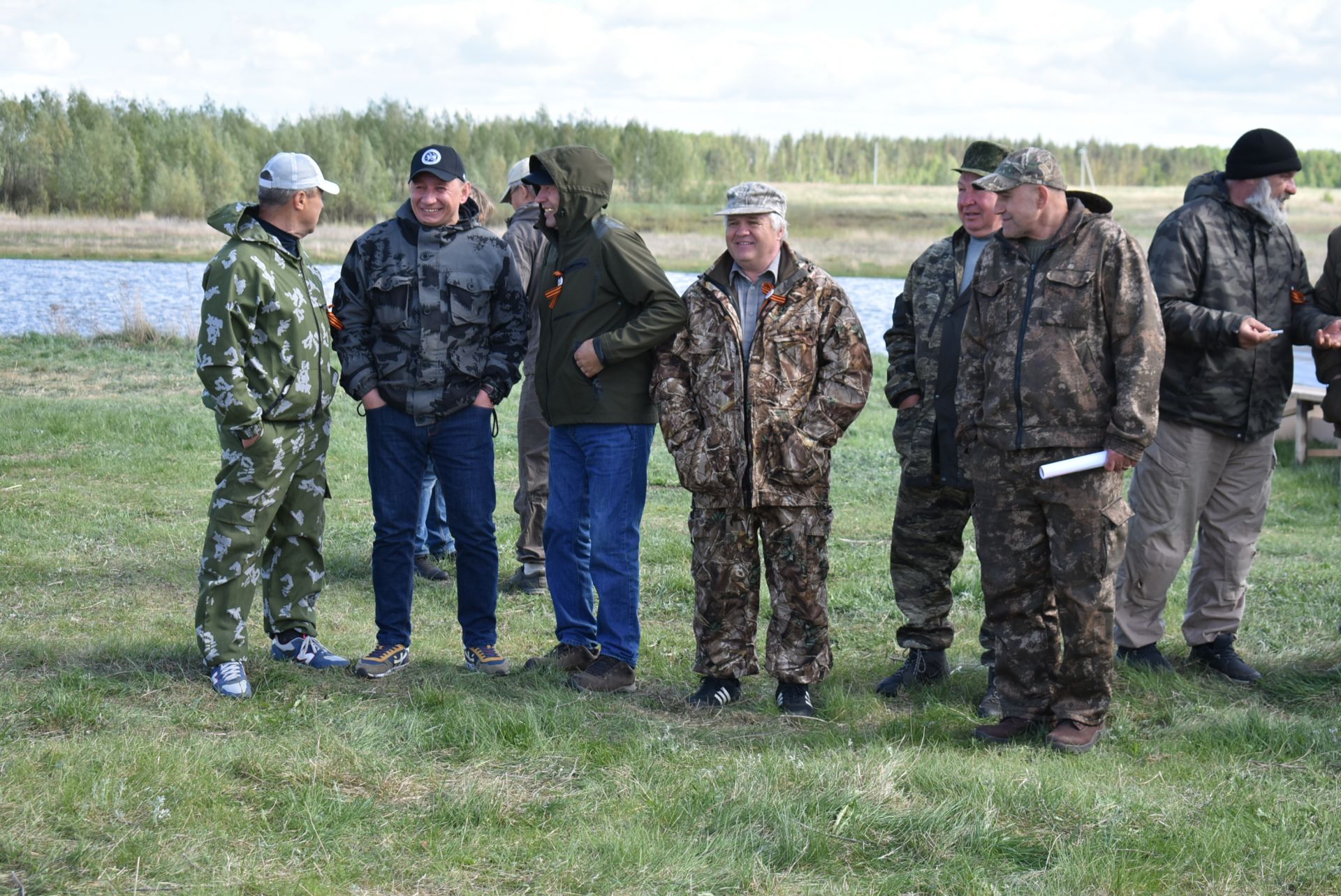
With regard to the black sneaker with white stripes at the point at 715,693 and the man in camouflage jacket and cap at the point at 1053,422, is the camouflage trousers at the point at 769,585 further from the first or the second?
the man in camouflage jacket and cap at the point at 1053,422

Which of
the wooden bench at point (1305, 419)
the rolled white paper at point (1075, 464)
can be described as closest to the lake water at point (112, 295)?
the wooden bench at point (1305, 419)

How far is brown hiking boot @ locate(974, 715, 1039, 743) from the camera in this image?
15.0 ft

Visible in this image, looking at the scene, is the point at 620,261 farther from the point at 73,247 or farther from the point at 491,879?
the point at 73,247

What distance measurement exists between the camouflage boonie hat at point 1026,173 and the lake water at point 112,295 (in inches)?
450

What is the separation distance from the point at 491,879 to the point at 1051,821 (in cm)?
168

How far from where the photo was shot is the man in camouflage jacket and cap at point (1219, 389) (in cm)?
517

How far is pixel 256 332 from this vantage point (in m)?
4.75

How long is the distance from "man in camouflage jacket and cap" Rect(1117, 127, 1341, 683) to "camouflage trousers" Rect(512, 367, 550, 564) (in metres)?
3.15

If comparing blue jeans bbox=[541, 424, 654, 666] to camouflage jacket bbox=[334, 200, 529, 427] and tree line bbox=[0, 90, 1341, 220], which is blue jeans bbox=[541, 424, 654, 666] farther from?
tree line bbox=[0, 90, 1341, 220]

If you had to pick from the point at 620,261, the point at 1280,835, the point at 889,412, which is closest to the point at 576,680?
the point at 620,261

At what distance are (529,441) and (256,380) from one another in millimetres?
2223

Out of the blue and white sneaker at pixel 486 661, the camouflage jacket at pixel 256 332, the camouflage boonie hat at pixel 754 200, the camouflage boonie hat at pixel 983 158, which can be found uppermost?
the camouflage boonie hat at pixel 983 158

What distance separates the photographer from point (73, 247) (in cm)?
3441

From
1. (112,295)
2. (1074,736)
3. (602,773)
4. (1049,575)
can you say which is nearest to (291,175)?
(602,773)
